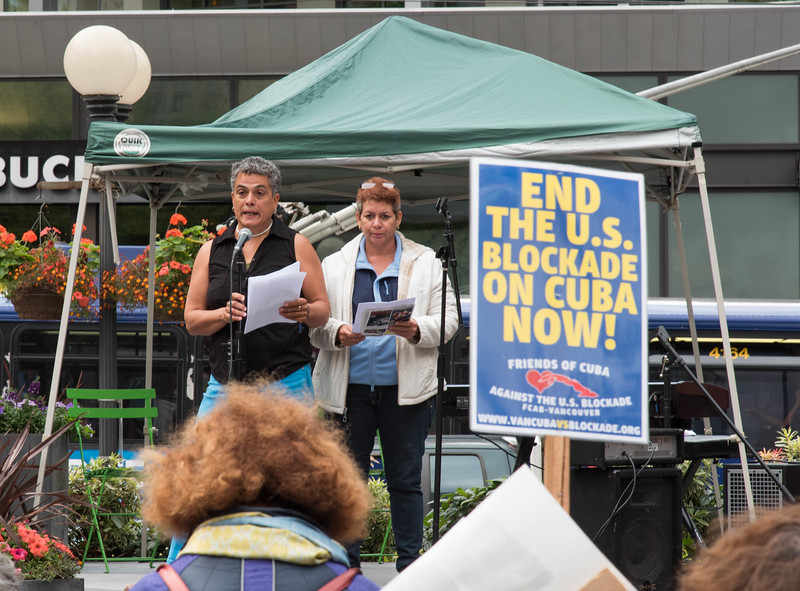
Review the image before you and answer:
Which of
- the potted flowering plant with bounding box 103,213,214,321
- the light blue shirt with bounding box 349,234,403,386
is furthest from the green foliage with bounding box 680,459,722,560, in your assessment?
the potted flowering plant with bounding box 103,213,214,321

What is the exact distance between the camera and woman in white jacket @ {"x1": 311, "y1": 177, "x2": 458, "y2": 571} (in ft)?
17.3

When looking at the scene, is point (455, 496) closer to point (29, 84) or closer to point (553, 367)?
point (553, 367)

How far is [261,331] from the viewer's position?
16.5 feet

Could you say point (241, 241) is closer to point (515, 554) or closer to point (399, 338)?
point (399, 338)

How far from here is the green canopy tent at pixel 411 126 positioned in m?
5.46

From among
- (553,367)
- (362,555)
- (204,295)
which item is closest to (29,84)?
(362,555)

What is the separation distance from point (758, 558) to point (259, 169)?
402cm

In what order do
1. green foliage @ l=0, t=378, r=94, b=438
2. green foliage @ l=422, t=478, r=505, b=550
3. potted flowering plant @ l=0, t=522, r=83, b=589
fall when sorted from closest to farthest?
potted flowering plant @ l=0, t=522, r=83, b=589 → green foliage @ l=422, t=478, r=505, b=550 → green foliage @ l=0, t=378, r=94, b=438

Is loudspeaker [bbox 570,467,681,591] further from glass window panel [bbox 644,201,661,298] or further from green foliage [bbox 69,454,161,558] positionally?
glass window panel [bbox 644,201,661,298]

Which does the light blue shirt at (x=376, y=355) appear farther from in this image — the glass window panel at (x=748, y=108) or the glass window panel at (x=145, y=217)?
the glass window panel at (x=748, y=108)

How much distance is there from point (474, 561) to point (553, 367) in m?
1.42

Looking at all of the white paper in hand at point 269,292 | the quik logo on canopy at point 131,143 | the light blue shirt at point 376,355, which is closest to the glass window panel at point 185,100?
the quik logo on canopy at point 131,143

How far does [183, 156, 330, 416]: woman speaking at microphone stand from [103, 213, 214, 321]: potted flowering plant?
292 centimetres

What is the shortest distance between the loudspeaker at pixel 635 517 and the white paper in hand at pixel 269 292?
1.77 metres
